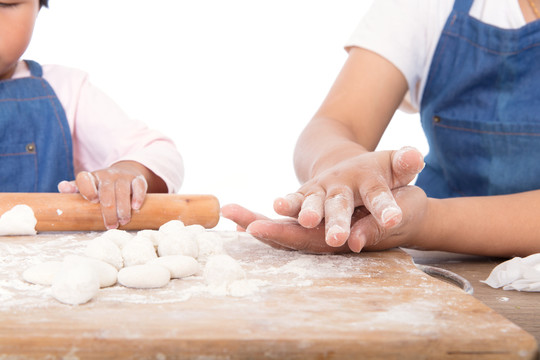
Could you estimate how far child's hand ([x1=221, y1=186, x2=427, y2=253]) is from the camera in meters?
0.88

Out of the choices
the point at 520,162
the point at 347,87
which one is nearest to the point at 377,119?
the point at 347,87

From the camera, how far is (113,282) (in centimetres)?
74

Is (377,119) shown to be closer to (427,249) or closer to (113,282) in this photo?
(427,249)

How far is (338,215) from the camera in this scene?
805 mm

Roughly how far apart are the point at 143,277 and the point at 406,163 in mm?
432

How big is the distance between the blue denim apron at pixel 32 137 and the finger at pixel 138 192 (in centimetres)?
56

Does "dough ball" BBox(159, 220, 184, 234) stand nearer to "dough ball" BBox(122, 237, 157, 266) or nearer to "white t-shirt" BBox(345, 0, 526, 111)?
"dough ball" BBox(122, 237, 157, 266)

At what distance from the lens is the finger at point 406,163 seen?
2.77ft

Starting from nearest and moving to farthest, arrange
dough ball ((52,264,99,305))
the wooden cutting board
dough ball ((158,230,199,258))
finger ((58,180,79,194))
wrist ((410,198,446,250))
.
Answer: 1. the wooden cutting board
2. dough ball ((52,264,99,305))
3. dough ball ((158,230,199,258))
4. wrist ((410,198,446,250))
5. finger ((58,180,79,194))

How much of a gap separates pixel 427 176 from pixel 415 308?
38.0 inches

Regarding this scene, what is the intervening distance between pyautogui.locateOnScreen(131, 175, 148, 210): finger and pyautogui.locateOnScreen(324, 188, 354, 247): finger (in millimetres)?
488

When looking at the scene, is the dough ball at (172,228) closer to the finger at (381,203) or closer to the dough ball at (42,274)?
the dough ball at (42,274)

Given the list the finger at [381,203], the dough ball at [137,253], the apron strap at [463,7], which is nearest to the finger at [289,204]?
the finger at [381,203]

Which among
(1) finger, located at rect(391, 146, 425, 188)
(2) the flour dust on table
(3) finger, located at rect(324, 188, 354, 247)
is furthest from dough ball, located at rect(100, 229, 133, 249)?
(1) finger, located at rect(391, 146, 425, 188)
